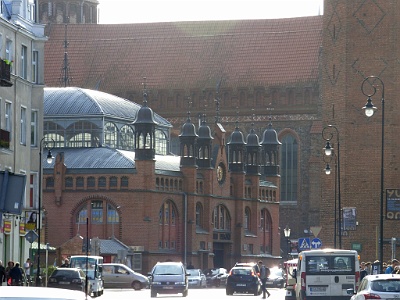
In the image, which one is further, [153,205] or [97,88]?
[97,88]

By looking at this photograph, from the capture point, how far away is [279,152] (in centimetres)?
9981

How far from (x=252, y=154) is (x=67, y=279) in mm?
54977

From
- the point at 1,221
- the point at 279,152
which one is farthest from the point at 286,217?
the point at 1,221

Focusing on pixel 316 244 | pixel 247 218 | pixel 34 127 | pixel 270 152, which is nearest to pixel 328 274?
pixel 316 244

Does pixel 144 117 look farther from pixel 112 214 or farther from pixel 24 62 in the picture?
pixel 24 62

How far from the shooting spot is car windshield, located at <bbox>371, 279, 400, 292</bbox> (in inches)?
998

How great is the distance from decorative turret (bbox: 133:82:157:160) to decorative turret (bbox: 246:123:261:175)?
38.4 feet

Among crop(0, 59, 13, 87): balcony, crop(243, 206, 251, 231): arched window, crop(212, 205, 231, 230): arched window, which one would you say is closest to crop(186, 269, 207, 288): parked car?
crop(212, 205, 231, 230): arched window

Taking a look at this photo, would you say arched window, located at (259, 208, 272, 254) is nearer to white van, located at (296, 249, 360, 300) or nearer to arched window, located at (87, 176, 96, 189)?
arched window, located at (87, 176, 96, 189)

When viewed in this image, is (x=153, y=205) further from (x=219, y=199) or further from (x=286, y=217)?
(x=286, y=217)

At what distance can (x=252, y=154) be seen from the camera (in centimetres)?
9819

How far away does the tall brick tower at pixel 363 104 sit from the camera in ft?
208

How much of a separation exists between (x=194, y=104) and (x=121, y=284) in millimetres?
37775

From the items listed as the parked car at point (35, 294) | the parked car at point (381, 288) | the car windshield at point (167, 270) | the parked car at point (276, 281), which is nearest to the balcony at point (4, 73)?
the car windshield at point (167, 270)
